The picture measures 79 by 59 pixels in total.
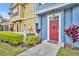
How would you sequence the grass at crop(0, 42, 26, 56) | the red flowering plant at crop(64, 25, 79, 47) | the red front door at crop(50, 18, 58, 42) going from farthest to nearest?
the red front door at crop(50, 18, 58, 42) < the grass at crop(0, 42, 26, 56) < the red flowering plant at crop(64, 25, 79, 47)

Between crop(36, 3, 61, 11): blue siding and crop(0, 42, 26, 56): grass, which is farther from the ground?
crop(36, 3, 61, 11): blue siding

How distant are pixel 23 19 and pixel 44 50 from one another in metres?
0.73

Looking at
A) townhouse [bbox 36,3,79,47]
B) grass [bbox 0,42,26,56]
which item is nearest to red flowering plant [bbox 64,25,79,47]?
townhouse [bbox 36,3,79,47]

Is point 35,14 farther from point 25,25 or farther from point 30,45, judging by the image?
point 30,45

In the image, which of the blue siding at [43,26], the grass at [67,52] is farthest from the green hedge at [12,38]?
the grass at [67,52]

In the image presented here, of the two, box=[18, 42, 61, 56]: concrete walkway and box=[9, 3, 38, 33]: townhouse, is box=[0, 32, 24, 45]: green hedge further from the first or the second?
box=[18, 42, 61, 56]: concrete walkway

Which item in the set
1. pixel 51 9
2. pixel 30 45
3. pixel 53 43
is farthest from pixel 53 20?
pixel 30 45

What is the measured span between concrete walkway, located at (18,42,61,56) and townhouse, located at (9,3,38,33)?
336mm

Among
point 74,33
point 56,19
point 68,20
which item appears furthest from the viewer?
point 56,19

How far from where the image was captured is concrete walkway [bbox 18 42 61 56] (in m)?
3.25

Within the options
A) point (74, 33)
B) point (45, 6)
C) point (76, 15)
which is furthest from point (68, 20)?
point (45, 6)

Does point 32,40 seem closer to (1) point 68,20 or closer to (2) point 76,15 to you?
(1) point 68,20

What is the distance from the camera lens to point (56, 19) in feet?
11.1

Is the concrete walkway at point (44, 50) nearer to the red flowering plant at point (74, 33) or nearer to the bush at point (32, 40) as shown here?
the bush at point (32, 40)
